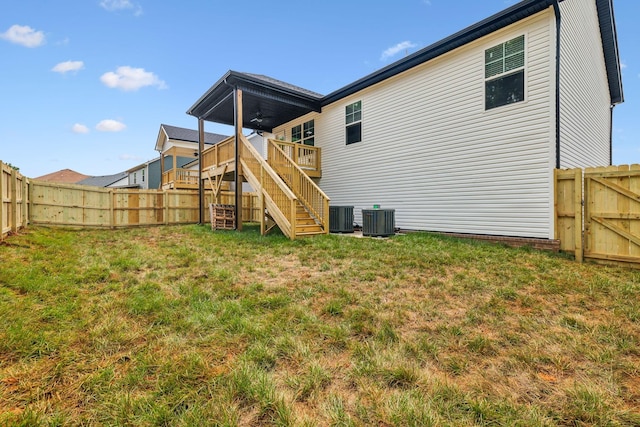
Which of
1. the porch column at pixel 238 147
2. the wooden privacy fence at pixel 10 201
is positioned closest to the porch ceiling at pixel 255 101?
the porch column at pixel 238 147

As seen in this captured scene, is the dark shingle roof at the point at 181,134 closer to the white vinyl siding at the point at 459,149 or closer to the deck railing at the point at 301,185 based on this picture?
the deck railing at the point at 301,185

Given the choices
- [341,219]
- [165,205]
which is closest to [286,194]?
[341,219]

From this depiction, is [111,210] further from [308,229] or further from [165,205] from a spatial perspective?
[308,229]

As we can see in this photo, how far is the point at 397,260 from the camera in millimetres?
5383

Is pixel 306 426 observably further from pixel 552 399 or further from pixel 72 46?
pixel 72 46

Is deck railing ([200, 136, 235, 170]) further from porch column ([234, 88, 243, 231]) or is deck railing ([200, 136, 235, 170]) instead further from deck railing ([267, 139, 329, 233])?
deck railing ([267, 139, 329, 233])

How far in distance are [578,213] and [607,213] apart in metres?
0.40

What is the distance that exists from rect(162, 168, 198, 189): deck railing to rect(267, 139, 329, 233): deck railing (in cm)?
858

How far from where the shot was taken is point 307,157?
1260 cm

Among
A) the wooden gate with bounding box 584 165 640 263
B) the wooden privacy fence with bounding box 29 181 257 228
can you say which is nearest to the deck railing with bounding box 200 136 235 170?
the wooden privacy fence with bounding box 29 181 257 228

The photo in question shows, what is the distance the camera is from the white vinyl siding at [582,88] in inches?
277

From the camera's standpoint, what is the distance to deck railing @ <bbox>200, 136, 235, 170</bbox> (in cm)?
1066

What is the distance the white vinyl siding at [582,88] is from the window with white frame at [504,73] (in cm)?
100

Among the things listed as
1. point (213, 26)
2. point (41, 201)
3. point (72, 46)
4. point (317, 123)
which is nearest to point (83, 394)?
point (41, 201)
